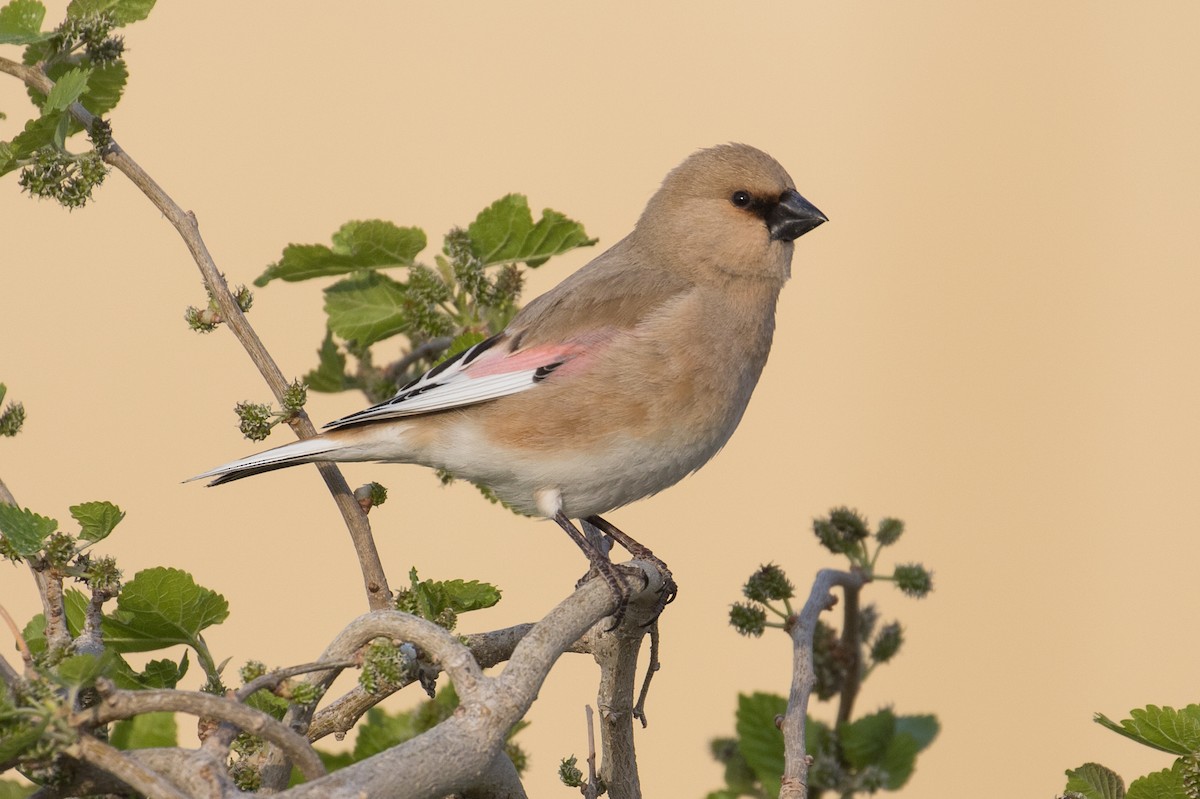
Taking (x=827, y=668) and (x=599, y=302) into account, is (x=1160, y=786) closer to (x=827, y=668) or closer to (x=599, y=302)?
(x=827, y=668)

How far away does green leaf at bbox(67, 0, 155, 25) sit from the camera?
2.01 m

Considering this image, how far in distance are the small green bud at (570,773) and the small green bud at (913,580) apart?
0.98 metres

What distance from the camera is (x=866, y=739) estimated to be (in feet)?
8.04

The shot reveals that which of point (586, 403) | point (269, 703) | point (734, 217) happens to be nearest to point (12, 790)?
point (269, 703)

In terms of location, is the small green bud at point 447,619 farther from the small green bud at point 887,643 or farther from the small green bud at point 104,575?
the small green bud at point 887,643

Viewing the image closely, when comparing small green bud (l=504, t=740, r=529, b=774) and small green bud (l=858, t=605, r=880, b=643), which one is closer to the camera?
small green bud (l=504, t=740, r=529, b=774)

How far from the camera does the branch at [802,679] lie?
1772 millimetres

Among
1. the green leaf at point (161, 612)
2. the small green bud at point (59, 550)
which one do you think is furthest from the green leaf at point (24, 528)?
the green leaf at point (161, 612)

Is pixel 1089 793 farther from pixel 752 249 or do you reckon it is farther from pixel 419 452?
pixel 752 249

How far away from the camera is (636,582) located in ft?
8.02

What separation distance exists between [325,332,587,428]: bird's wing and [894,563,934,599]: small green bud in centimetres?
84

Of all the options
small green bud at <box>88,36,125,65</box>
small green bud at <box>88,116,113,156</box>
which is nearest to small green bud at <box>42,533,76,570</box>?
small green bud at <box>88,116,113,156</box>

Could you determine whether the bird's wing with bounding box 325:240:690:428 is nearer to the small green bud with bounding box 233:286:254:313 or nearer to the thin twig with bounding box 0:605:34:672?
the small green bud with bounding box 233:286:254:313

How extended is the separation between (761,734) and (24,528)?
137 cm
